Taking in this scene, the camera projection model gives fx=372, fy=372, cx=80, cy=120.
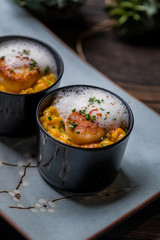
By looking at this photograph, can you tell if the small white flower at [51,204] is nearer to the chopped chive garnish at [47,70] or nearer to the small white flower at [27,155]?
the small white flower at [27,155]

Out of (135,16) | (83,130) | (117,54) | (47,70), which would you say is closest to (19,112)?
(47,70)

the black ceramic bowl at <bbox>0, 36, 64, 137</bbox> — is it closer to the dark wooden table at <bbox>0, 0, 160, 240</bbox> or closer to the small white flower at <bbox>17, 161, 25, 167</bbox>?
the small white flower at <bbox>17, 161, 25, 167</bbox>

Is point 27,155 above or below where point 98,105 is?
below

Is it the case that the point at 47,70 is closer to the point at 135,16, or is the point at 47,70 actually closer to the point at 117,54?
the point at 117,54

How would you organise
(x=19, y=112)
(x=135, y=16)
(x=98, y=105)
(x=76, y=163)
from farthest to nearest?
1. (x=135, y=16)
2. (x=19, y=112)
3. (x=98, y=105)
4. (x=76, y=163)

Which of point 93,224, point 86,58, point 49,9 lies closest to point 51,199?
point 93,224

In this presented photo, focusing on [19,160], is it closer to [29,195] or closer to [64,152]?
[29,195]

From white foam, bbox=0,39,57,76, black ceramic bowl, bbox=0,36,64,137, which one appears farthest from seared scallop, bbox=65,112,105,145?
white foam, bbox=0,39,57,76
